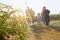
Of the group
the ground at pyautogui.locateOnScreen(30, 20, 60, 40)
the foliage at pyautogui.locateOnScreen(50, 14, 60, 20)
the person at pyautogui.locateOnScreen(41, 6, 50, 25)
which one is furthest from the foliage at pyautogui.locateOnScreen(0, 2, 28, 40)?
the foliage at pyautogui.locateOnScreen(50, 14, 60, 20)

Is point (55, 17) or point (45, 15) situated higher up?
point (45, 15)

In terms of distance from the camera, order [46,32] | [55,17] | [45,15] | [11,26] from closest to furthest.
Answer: [11,26], [46,32], [45,15], [55,17]

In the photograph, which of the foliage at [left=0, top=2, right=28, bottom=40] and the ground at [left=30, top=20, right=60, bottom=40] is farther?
the ground at [left=30, top=20, right=60, bottom=40]

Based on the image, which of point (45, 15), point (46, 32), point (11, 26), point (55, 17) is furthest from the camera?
point (55, 17)

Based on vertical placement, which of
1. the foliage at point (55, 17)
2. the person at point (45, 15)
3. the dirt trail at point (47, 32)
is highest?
the person at point (45, 15)

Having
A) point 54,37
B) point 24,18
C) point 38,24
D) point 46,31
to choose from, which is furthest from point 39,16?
point 24,18

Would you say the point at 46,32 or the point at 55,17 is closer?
the point at 46,32

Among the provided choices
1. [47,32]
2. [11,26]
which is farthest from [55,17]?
[11,26]

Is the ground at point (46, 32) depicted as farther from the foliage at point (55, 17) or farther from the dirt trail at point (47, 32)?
A: the foliage at point (55, 17)

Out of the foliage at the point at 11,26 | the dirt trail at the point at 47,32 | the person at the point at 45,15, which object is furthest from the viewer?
the person at the point at 45,15

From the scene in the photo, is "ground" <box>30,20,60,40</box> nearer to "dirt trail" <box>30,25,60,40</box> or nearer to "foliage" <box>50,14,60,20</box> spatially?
"dirt trail" <box>30,25,60,40</box>

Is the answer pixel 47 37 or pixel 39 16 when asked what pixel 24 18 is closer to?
pixel 47 37

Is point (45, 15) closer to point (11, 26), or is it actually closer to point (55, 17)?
point (55, 17)

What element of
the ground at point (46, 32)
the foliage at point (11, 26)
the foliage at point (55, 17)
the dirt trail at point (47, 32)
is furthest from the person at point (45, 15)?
the foliage at point (11, 26)
